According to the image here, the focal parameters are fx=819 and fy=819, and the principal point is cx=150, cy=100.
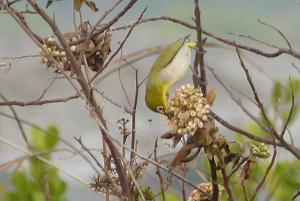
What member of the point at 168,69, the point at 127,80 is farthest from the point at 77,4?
the point at 127,80

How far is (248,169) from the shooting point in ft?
2.39

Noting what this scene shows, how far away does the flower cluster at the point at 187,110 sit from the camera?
2.16 ft

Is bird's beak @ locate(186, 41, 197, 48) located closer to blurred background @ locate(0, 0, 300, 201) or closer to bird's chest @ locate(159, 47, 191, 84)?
bird's chest @ locate(159, 47, 191, 84)

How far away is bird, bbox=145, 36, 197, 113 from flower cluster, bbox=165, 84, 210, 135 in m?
0.02

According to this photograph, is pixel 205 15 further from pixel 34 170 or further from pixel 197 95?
pixel 197 95

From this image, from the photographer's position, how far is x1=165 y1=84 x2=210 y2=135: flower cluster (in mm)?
660

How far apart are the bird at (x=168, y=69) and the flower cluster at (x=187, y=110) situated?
0.08 feet

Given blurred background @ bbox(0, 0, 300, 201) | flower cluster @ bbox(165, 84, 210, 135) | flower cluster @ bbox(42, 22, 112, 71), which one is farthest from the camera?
blurred background @ bbox(0, 0, 300, 201)

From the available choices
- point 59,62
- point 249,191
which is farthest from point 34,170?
point 59,62

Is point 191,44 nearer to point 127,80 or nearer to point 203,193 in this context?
point 203,193

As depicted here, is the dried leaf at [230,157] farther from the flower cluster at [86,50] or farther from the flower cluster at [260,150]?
the flower cluster at [86,50]

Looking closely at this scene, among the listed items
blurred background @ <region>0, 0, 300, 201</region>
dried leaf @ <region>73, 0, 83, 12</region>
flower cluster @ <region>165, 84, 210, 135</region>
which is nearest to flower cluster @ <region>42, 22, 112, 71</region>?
dried leaf @ <region>73, 0, 83, 12</region>

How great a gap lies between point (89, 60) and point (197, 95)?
0.17 meters

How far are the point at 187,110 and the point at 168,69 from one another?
0.05 meters
